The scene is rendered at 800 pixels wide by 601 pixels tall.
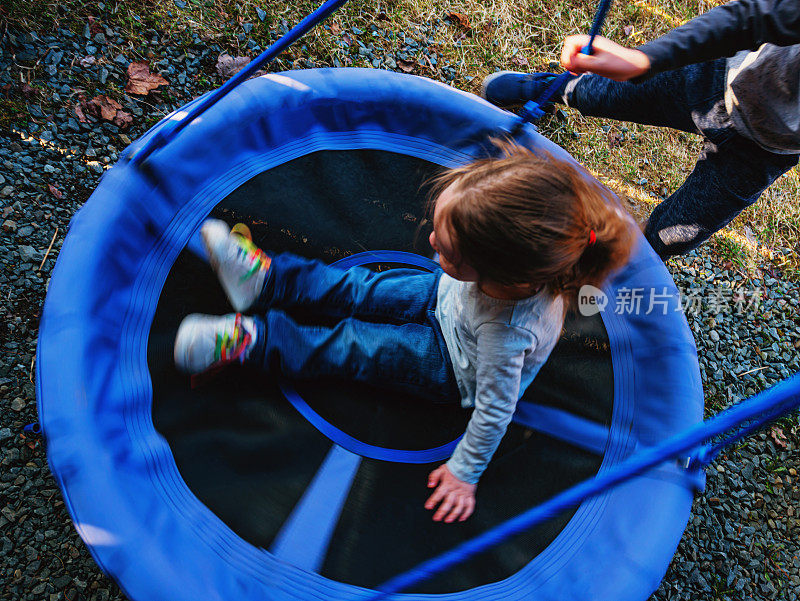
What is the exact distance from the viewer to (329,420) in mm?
1062

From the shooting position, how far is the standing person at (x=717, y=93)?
0.86 m

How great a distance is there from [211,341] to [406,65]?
1230 mm

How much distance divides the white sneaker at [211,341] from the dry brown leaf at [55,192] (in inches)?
24.3

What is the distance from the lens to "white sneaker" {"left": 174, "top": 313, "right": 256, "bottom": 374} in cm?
98

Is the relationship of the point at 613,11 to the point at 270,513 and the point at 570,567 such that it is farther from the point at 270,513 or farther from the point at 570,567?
the point at 270,513

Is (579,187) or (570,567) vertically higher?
(579,187)

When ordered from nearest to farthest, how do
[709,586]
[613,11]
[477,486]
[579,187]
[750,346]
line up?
1. [579,187]
2. [477,486]
3. [709,586]
4. [750,346]
5. [613,11]

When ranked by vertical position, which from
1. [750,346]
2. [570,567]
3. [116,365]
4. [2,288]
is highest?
[116,365]

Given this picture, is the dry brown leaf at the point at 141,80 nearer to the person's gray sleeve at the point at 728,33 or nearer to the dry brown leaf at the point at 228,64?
the dry brown leaf at the point at 228,64

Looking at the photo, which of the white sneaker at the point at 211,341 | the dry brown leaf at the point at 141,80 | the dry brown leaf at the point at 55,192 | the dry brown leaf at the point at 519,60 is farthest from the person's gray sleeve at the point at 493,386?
the dry brown leaf at the point at 519,60

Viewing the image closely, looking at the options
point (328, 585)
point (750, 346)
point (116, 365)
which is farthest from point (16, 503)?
point (750, 346)

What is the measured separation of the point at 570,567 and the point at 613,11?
2045 mm

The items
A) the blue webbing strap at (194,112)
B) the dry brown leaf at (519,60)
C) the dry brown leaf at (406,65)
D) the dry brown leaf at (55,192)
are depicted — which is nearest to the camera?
the blue webbing strap at (194,112)

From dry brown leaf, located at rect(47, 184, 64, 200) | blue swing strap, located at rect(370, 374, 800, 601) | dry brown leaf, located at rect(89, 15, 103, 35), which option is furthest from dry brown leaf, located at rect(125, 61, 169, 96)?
blue swing strap, located at rect(370, 374, 800, 601)
